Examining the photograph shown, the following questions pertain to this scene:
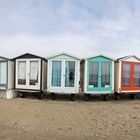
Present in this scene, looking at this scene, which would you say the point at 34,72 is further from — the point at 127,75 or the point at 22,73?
the point at 127,75

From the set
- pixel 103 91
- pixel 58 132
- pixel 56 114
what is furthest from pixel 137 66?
pixel 58 132

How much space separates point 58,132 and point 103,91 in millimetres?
6383

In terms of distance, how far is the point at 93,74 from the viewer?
11484 millimetres

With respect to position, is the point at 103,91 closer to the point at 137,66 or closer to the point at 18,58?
the point at 137,66

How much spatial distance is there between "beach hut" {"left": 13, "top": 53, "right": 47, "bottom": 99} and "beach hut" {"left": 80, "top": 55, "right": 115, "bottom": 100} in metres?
2.20

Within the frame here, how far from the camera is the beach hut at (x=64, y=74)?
11250mm

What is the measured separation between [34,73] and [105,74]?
3.74 metres

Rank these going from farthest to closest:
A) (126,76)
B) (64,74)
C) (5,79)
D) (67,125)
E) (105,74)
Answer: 1. (126,76)
2. (5,79)
3. (105,74)
4. (64,74)
5. (67,125)

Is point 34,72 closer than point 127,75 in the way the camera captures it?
Yes

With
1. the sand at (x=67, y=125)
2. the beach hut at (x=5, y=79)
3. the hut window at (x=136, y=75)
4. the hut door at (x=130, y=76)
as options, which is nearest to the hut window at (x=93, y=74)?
the hut door at (x=130, y=76)

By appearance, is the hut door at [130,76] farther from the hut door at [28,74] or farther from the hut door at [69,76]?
the hut door at [28,74]

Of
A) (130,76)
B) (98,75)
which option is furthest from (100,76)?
(130,76)

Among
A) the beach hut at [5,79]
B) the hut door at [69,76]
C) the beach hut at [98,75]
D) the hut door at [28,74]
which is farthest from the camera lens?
the beach hut at [5,79]

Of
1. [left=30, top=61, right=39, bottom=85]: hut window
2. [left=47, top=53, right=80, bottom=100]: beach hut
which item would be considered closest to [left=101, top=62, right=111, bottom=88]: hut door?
[left=47, top=53, right=80, bottom=100]: beach hut
